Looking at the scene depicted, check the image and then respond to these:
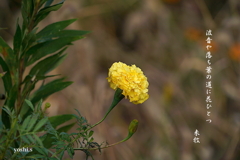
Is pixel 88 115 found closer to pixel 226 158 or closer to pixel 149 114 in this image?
pixel 149 114

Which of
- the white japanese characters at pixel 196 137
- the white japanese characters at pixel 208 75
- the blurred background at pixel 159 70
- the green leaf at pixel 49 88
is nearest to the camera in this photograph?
the green leaf at pixel 49 88

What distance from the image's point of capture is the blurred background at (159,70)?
1627 millimetres

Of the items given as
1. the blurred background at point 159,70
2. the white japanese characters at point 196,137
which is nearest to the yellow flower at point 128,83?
the blurred background at point 159,70

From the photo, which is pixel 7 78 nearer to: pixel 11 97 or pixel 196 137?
pixel 11 97

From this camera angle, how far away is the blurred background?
163 centimetres

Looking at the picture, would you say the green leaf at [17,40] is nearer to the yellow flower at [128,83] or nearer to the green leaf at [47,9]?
the green leaf at [47,9]

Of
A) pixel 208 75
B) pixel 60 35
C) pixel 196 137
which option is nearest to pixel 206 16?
pixel 208 75

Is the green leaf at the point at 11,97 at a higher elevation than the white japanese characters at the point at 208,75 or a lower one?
lower

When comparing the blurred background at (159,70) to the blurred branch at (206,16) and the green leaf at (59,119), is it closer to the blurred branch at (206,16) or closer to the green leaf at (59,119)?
the blurred branch at (206,16)

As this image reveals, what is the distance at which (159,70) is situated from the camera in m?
1.97

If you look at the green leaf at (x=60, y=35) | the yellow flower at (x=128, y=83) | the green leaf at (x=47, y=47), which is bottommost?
the yellow flower at (x=128, y=83)

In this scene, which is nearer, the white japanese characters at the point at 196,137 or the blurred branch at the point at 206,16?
the white japanese characters at the point at 196,137

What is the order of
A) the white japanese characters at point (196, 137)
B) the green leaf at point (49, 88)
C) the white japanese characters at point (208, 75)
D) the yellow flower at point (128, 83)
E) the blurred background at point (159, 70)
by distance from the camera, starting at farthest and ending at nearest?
the white japanese characters at point (208, 75)
the white japanese characters at point (196, 137)
the blurred background at point (159, 70)
the green leaf at point (49, 88)
the yellow flower at point (128, 83)

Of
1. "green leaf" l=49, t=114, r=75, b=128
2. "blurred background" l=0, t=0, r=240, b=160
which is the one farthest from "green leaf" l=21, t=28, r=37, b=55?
"blurred background" l=0, t=0, r=240, b=160
